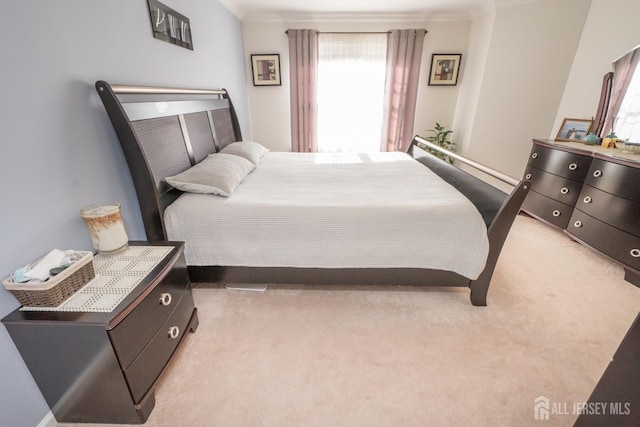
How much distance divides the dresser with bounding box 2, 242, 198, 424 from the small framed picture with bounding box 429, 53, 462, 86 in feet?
13.7

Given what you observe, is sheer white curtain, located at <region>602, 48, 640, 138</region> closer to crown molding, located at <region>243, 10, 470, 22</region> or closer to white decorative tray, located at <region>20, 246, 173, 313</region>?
crown molding, located at <region>243, 10, 470, 22</region>

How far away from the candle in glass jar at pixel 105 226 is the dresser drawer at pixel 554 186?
11.4 feet

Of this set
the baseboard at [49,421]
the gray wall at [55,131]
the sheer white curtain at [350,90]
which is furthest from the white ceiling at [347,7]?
the baseboard at [49,421]

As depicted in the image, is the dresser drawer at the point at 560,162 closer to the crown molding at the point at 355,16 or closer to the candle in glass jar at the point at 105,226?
the crown molding at the point at 355,16

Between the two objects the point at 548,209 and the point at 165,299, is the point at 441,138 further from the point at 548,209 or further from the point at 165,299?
the point at 165,299

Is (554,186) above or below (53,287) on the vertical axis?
below

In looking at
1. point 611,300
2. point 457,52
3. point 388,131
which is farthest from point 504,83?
point 611,300

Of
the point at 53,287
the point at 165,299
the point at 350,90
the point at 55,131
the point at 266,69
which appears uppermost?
the point at 266,69

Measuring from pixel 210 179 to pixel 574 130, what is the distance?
11.6 feet

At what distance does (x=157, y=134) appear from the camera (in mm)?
1686

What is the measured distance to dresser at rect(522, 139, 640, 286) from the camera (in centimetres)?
199

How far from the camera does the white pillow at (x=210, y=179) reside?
5.60ft

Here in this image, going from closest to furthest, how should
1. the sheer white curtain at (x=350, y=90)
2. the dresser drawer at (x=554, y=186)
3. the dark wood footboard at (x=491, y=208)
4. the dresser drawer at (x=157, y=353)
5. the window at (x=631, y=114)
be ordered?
the dresser drawer at (x=157, y=353), the dark wood footboard at (x=491, y=208), the window at (x=631, y=114), the dresser drawer at (x=554, y=186), the sheer white curtain at (x=350, y=90)

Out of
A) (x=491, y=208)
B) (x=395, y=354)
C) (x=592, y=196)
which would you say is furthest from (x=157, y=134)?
(x=592, y=196)
